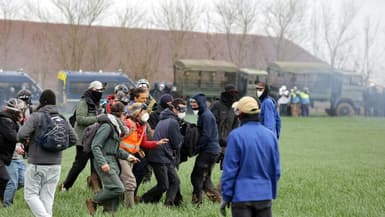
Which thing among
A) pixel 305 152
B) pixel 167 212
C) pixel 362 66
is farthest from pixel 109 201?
pixel 362 66

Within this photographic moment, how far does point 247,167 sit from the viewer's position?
691cm

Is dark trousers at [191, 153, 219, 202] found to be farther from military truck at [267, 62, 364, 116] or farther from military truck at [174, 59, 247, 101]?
military truck at [174, 59, 247, 101]

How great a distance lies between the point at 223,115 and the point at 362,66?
1832 inches

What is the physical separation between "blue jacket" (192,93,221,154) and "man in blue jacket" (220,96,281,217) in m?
4.12

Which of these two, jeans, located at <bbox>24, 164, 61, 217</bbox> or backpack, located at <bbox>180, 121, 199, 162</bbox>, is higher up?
backpack, located at <bbox>180, 121, 199, 162</bbox>

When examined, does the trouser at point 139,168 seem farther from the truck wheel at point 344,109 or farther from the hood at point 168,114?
the truck wheel at point 344,109

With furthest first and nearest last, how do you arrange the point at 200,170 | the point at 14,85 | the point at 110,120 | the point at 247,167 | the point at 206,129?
the point at 14,85
the point at 200,170
the point at 206,129
the point at 110,120
the point at 247,167

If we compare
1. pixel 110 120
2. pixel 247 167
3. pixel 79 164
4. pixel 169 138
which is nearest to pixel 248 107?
pixel 247 167

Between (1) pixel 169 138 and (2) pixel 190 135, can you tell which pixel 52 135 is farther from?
(2) pixel 190 135

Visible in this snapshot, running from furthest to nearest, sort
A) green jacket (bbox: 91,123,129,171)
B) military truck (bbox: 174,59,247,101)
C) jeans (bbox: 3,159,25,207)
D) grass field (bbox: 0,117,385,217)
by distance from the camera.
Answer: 1. military truck (bbox: 174,59,247,101)
2. jeans (bbox: 3,159,25,207)
3. grass field (bbox: 0,117,385,217)
4. green jacket (bbox: 91,123,129,171)

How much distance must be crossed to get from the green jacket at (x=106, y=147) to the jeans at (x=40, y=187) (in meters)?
0.54

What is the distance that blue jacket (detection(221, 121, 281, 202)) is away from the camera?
271 inches

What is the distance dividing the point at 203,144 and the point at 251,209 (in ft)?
14.0

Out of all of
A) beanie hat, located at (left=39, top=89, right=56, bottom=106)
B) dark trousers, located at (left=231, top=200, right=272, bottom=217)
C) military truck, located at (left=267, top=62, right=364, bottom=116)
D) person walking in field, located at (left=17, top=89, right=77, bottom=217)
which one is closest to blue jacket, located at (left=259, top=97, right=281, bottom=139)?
person walking in field, located at (left=17, top=89, right=77, bottom=217)
